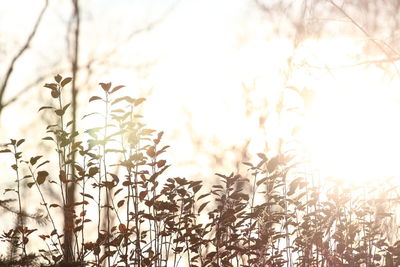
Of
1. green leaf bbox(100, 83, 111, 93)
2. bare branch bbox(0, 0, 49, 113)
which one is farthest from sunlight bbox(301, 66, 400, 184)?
bare branch bbox(0, 0, 49, 113)

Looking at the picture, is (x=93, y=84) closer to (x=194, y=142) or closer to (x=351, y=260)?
(x=194, y=142)

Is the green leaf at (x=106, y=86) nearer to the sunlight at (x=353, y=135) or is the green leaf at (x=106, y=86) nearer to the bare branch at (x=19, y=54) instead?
the sunlight at (x=353, y=135)

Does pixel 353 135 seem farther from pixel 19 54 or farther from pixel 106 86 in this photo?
pixel 19 54

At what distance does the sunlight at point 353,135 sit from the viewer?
4.51m

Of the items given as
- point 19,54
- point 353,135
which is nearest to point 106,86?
point 353,135

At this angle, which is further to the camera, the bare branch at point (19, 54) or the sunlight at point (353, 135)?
the bare branch at point (19, 54)

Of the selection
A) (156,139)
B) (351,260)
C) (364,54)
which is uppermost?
(364,54)

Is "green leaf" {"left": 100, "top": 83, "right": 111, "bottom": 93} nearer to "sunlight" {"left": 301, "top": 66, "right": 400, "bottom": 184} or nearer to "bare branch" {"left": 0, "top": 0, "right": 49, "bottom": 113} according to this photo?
"sunlight" {"left": 301, "top": 66, "right": 400, "bottom": 184}

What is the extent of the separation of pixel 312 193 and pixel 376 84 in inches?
91.6

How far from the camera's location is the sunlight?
14.8ft

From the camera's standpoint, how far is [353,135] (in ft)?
16.0

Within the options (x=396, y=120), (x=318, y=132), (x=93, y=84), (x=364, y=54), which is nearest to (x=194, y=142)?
(x=93, y=84)

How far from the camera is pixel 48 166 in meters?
8.47

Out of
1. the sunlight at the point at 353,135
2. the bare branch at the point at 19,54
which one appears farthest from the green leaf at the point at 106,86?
the bare branch at the point at 19,54
